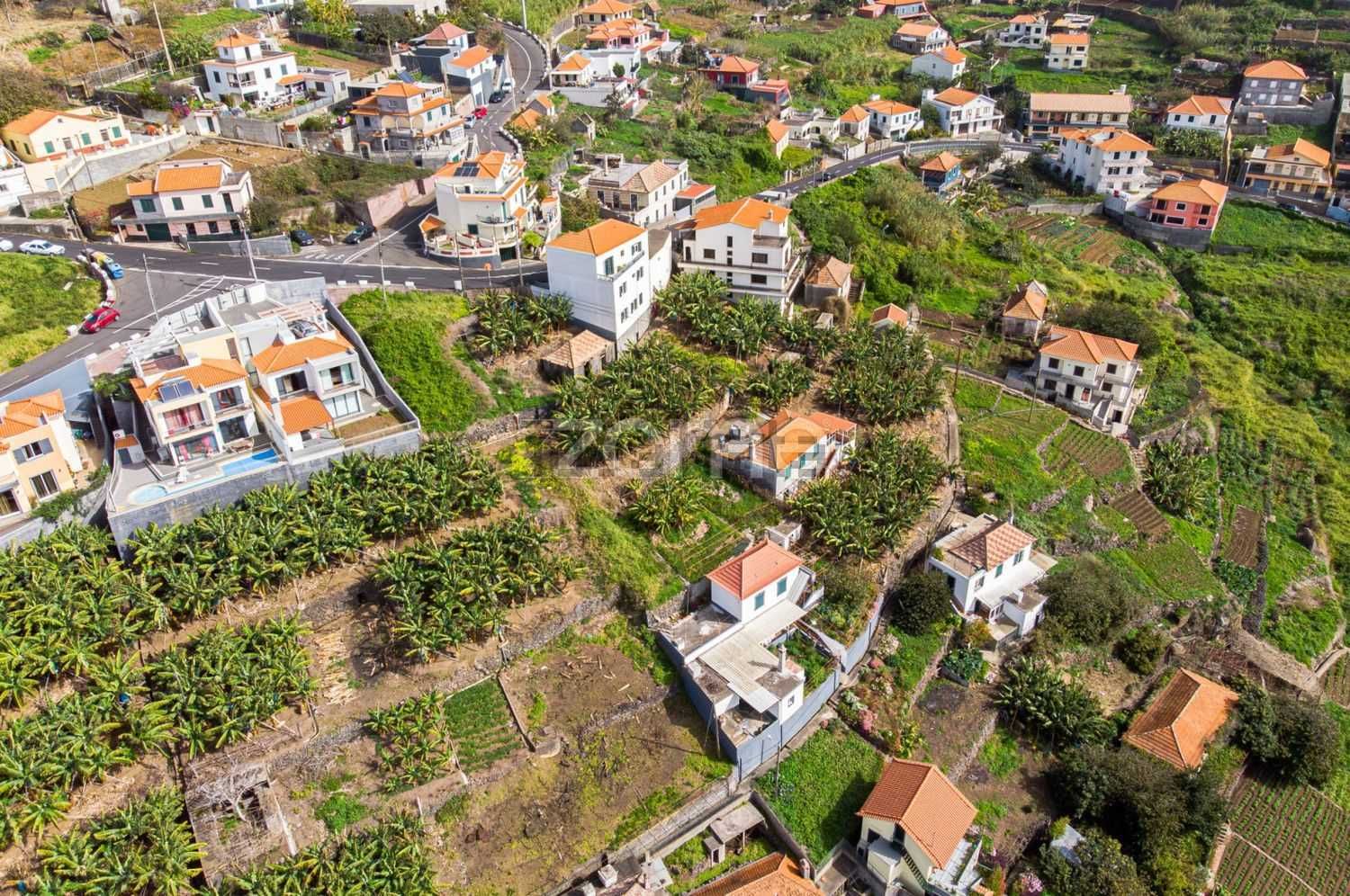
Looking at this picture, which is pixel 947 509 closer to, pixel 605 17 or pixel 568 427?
pixel 568 427

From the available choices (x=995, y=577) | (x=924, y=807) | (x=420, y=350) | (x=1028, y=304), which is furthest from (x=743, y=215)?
(x=924, y=807)

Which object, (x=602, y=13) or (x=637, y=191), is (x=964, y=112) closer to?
(x=602, y=13)

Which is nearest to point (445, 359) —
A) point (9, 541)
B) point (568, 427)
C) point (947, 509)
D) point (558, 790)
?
point (568, 427)

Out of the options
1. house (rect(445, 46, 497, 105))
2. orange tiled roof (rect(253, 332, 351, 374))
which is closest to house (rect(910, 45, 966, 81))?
house (rect(445, 46, 497, 105))

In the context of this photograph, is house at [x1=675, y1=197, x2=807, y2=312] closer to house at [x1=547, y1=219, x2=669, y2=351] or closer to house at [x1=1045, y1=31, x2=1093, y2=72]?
house at [x1=547, y1=219, x2=669, y2=351]

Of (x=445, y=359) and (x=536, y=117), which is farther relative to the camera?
(x=536, y=117)

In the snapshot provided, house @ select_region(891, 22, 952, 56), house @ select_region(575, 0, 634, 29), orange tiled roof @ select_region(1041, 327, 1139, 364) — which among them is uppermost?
house @ select_region(575, 0, 634, 29)

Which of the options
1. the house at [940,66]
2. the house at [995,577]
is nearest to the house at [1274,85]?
the house at [940,66]
